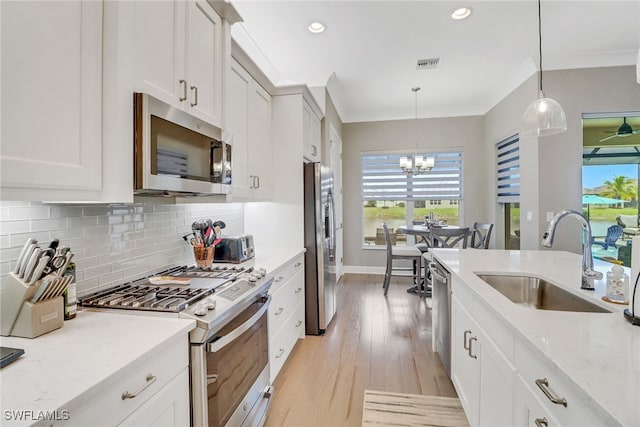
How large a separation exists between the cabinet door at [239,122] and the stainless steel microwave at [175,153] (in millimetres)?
379

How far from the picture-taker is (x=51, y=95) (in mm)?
915

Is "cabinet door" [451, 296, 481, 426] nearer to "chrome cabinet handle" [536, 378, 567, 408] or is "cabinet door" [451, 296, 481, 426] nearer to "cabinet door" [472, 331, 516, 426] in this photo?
"cabinet door" [472, 331, 516, 426]

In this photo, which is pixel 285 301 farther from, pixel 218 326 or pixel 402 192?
pixel 402 192

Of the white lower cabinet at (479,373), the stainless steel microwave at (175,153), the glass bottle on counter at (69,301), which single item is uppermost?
the stainless steel microwave at (175,153)

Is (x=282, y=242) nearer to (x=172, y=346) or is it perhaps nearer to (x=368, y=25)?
(x=172, y=346)

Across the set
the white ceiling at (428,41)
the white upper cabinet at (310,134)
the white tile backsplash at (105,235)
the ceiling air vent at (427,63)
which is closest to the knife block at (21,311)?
the white tile backsplash at (105,235)

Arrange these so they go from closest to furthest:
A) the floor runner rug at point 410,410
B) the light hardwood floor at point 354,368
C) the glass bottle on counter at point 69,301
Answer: the glass bottle on counter at point 69,301 → the floor runner rug at point 410,410 → the light hardwood floor at point 354,368

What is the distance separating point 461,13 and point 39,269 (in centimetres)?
344

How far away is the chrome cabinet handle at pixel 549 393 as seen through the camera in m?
0.78

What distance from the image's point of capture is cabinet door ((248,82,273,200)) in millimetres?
2545

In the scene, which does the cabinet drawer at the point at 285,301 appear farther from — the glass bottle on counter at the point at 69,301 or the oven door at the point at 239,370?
the glass bottle on counter at the point at 69,301

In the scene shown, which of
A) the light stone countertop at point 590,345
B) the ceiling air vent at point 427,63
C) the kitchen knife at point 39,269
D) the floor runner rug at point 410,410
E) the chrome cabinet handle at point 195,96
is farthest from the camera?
the ceiling air vent at point 427,63

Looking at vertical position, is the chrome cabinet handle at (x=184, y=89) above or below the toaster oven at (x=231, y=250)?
above

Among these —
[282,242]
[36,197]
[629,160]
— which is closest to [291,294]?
[282,242]
